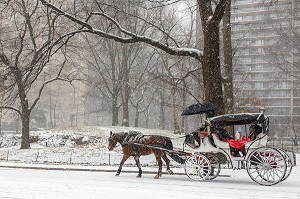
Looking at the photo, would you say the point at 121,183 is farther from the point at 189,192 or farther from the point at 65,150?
the point at 65,150

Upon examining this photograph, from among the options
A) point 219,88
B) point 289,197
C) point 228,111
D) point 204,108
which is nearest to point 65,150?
point 228,111

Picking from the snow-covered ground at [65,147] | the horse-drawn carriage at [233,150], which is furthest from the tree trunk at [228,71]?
the horse-drawn carriage at [233,150]

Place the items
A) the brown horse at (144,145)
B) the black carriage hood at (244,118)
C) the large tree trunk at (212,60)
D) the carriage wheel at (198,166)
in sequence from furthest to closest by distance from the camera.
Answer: the large tree trunk at (212,60)
the brown horse at (144,145)
the carriage wheel at (198,166)
the black carriage hood at (244,118)

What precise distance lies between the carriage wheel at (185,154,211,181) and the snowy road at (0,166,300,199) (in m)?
0.33

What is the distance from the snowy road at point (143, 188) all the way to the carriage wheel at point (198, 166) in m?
0.33

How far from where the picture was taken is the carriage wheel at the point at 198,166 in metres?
12.6

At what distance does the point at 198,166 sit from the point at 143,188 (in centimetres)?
226

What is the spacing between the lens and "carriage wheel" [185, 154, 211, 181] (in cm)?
1258

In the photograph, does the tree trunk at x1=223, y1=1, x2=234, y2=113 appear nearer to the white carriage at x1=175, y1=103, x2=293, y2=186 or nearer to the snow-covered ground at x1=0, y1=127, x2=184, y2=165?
the snow-covered ground at x1=0, y1=127, x2=184, y2=165

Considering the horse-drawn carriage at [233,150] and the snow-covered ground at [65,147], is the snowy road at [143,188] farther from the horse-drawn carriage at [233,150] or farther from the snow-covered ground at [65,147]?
the snow-covered ground at [65,147]

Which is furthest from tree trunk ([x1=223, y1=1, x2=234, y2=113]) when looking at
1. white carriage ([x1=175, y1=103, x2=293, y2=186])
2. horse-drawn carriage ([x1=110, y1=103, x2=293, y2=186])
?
white carriage ([x1=175, y1=103, x2=293, y2=186])

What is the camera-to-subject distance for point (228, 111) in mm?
21672

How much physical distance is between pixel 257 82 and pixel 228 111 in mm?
88033

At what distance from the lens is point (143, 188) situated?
37.1 feet
